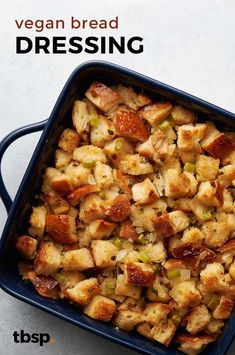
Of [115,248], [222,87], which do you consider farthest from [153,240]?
[222,87]

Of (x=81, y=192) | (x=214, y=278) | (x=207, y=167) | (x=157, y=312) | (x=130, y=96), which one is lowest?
(x=157, y=312)

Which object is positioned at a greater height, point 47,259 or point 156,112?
point 156,112

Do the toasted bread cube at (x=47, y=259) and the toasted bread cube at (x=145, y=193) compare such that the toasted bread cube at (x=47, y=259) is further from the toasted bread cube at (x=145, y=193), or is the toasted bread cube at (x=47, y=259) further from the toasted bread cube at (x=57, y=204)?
the toasted bread cube at (x=145, y=193)

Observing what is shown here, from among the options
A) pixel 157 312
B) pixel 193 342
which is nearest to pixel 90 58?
pixel 157 312

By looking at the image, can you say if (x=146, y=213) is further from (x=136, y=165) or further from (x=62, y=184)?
(x=62, y=184)

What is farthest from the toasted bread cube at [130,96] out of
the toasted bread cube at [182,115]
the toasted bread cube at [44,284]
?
the toasted bread cube at [44,284]

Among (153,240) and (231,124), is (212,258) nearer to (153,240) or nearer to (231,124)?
(153,240)

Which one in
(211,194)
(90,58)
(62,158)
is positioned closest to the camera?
(211,194)
